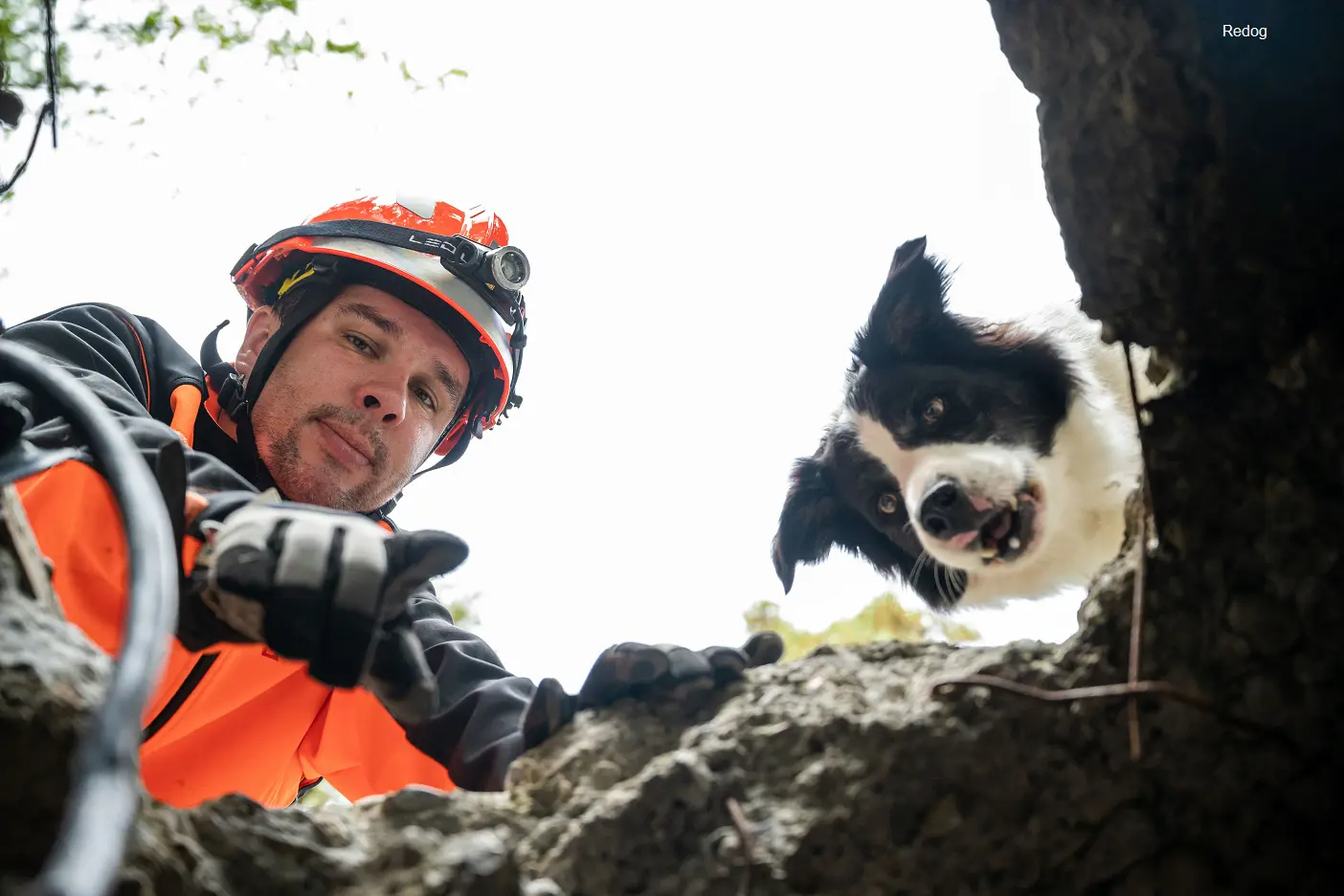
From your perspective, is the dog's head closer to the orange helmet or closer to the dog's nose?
the dog's nose

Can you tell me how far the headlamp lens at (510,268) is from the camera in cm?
384

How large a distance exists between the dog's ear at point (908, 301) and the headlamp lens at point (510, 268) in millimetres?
1438

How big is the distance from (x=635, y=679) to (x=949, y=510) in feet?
5.51

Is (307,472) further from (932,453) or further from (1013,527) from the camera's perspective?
(1013,527)

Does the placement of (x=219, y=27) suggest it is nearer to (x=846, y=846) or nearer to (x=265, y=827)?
(x=265, y=827)

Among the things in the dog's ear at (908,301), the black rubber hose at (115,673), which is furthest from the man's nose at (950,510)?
the black rubber hose at (115,673)

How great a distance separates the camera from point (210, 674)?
2.51m

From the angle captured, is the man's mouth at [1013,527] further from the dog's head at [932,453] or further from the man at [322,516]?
the man at [322,516]

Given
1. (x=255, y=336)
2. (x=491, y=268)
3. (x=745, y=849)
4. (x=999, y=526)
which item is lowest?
(x=745, y=849)

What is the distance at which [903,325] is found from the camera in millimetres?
3453

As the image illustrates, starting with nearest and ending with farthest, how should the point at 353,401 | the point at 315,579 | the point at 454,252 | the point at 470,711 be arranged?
the point at 315,579
the point at 470,711
the point at 353,401
the point at 454,252

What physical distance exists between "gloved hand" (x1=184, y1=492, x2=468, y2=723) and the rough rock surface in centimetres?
22

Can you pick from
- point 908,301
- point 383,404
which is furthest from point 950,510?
point 383,404

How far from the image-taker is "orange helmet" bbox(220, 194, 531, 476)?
3.59m
